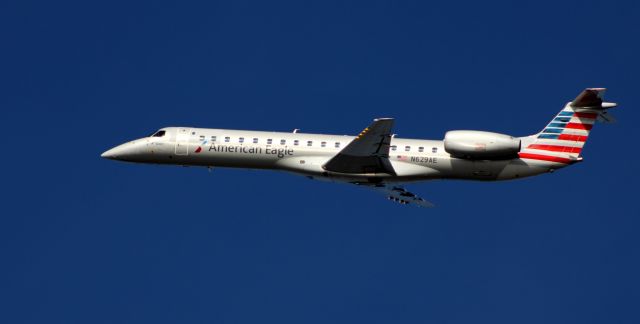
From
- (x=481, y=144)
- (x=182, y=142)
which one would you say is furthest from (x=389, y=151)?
(x=182, y=142)

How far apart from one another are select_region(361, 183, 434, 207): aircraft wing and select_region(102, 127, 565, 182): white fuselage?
8.59ft

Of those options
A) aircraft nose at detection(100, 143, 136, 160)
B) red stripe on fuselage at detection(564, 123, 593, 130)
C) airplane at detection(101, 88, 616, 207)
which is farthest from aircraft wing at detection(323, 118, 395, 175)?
aircraft nose at detection(100, 143, 136, 160)

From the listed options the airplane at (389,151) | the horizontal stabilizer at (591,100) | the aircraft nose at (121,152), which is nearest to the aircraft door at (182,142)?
the airplane at (389,151)

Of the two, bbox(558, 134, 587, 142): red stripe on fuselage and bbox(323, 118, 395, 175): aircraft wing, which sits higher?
bbox(558, 134, 587, 142): red stripe on fuselage

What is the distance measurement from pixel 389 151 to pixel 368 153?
175 centimetres

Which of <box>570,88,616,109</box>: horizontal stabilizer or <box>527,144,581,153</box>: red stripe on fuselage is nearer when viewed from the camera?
<box>570,88,616,109</box>: horizontal stabilizer

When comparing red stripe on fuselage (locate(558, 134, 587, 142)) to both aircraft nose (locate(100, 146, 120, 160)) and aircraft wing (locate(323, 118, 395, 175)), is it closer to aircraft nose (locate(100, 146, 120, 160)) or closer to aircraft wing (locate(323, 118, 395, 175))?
aircraft wing (locate(323, 118, 395, 175))

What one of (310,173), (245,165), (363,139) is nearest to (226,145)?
(245,165)

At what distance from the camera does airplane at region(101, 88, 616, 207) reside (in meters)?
44.1

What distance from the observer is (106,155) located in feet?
162

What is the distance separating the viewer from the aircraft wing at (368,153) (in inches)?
1684

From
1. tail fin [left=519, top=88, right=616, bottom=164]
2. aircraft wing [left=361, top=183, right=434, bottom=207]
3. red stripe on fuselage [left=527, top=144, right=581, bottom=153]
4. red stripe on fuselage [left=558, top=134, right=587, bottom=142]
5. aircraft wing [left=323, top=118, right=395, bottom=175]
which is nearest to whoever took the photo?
aircraft wing [left=323, top=118, right=395, bottom=175]

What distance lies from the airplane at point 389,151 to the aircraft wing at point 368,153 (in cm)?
4

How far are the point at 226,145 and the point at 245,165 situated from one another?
4.39 ft
